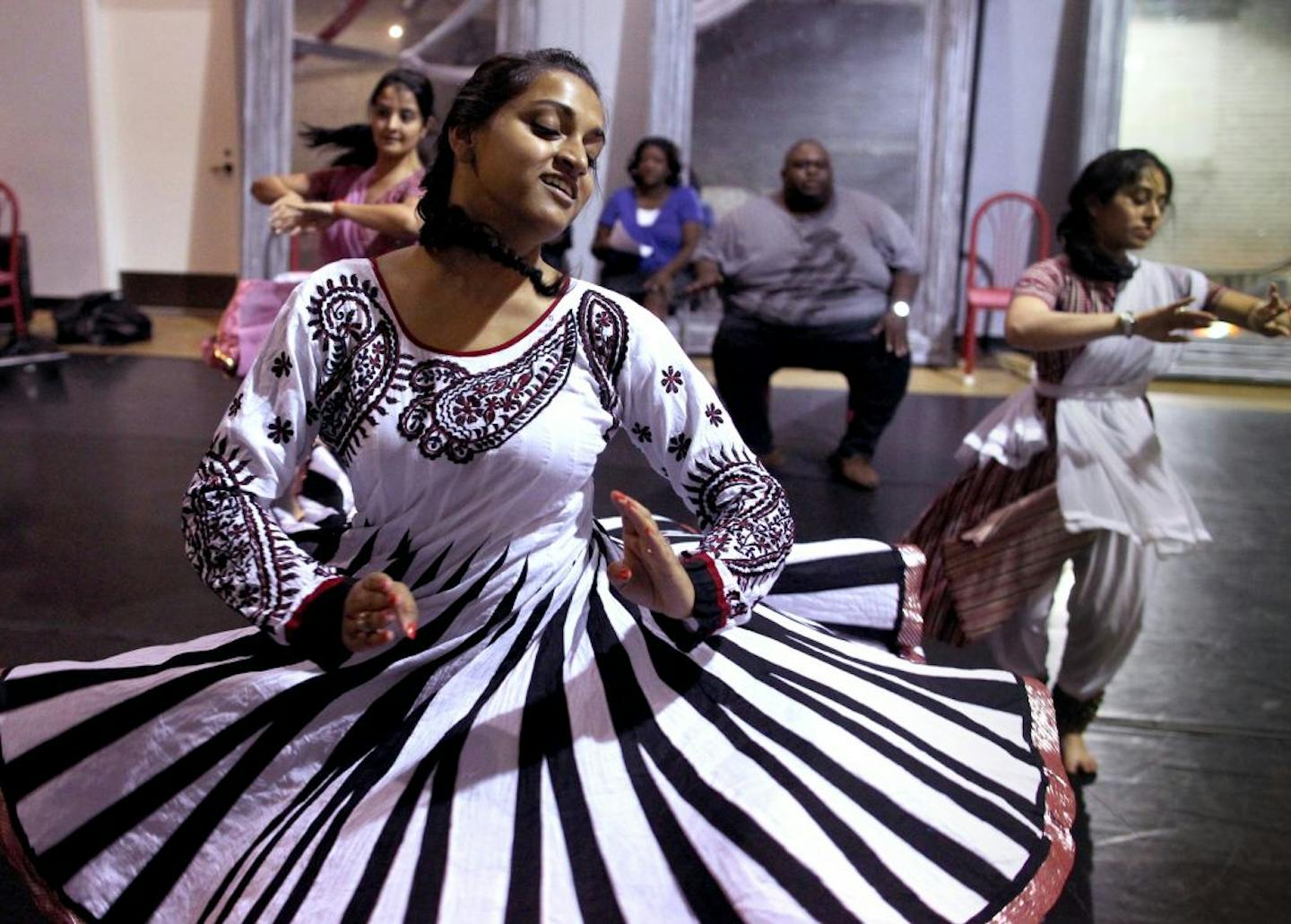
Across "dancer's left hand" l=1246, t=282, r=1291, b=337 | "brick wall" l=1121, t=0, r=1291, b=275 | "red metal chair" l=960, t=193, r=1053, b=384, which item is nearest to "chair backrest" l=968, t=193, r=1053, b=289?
"red metal chair" l=960, t=193, r=1053, b=384

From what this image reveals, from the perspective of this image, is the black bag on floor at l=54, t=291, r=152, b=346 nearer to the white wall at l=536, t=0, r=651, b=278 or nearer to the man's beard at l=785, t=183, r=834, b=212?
the white wall at l=536, t=0, r=651, b=278

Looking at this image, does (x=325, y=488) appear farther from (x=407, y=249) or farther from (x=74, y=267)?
(x=74, y=267)

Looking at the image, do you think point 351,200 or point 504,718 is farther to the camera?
point 351,200

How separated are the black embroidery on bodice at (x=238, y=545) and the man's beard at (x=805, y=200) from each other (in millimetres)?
3886

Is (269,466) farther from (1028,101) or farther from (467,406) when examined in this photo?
→ (1028,101)

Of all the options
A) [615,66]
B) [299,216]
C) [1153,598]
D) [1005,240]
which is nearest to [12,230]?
[615,66]

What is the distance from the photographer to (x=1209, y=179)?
23.9 ft

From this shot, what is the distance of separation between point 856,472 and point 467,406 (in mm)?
3300

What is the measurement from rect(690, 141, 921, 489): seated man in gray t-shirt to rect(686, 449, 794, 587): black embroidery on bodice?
3370 mm

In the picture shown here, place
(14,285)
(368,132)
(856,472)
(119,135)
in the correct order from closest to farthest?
(368,132) → (856,472) → (14,285) → (119,135)

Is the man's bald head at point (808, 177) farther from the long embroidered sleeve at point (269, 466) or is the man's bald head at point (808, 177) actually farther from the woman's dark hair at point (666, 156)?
the long embroidered sleeve at point (269, 466)

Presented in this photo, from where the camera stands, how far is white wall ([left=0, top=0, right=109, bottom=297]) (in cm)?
841

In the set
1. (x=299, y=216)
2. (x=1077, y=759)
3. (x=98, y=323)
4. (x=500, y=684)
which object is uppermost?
(x=299, y=216)

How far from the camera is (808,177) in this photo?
16.4 feet
